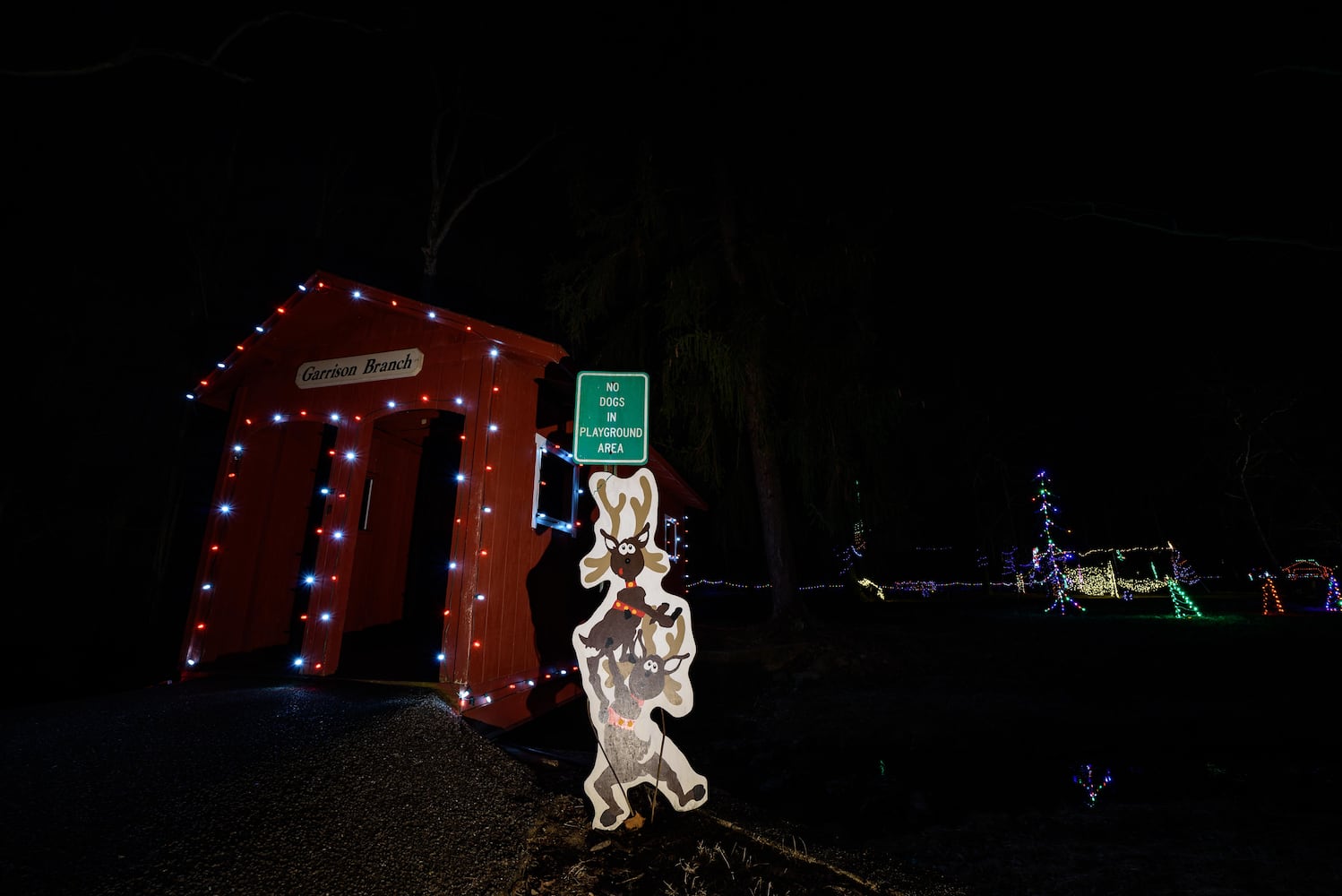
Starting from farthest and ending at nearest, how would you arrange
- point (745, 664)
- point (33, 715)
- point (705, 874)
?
point (745, 664) → point (33, 715) → point (705, 874)

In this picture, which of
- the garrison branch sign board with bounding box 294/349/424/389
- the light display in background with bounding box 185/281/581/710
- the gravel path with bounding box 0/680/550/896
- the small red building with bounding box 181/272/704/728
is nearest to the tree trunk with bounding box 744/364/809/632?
the small red building with bounding box 181/272/704/728

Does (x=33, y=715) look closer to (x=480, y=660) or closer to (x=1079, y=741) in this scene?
(x=480, y=660)

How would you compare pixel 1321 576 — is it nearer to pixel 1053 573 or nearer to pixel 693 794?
pixel 1053 573

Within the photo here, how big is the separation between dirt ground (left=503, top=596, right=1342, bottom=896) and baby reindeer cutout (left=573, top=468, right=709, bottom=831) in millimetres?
258

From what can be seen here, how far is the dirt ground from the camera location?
8.98ft

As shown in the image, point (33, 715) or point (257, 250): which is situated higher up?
point (257, 250)

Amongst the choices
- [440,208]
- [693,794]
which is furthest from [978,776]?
[440,208]

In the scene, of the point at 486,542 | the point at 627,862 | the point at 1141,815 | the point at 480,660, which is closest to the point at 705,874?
the point at 627,862

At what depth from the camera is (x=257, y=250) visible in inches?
599

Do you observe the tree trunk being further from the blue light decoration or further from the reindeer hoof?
the reindeer hoof

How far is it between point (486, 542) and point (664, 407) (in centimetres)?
595

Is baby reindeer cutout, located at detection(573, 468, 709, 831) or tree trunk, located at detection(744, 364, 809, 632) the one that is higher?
tree trunk, located at detection(744, 364, 809, 632)

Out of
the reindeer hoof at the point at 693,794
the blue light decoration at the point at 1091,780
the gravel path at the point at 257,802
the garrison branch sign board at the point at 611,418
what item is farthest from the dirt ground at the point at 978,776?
the garrison branch sign board at the point at 611,418

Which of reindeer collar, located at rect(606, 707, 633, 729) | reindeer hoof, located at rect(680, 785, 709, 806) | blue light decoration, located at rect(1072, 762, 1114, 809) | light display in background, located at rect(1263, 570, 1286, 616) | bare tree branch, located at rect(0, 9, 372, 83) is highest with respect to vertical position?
bare tree branch, located at rect(0, 9, 372, 83)
